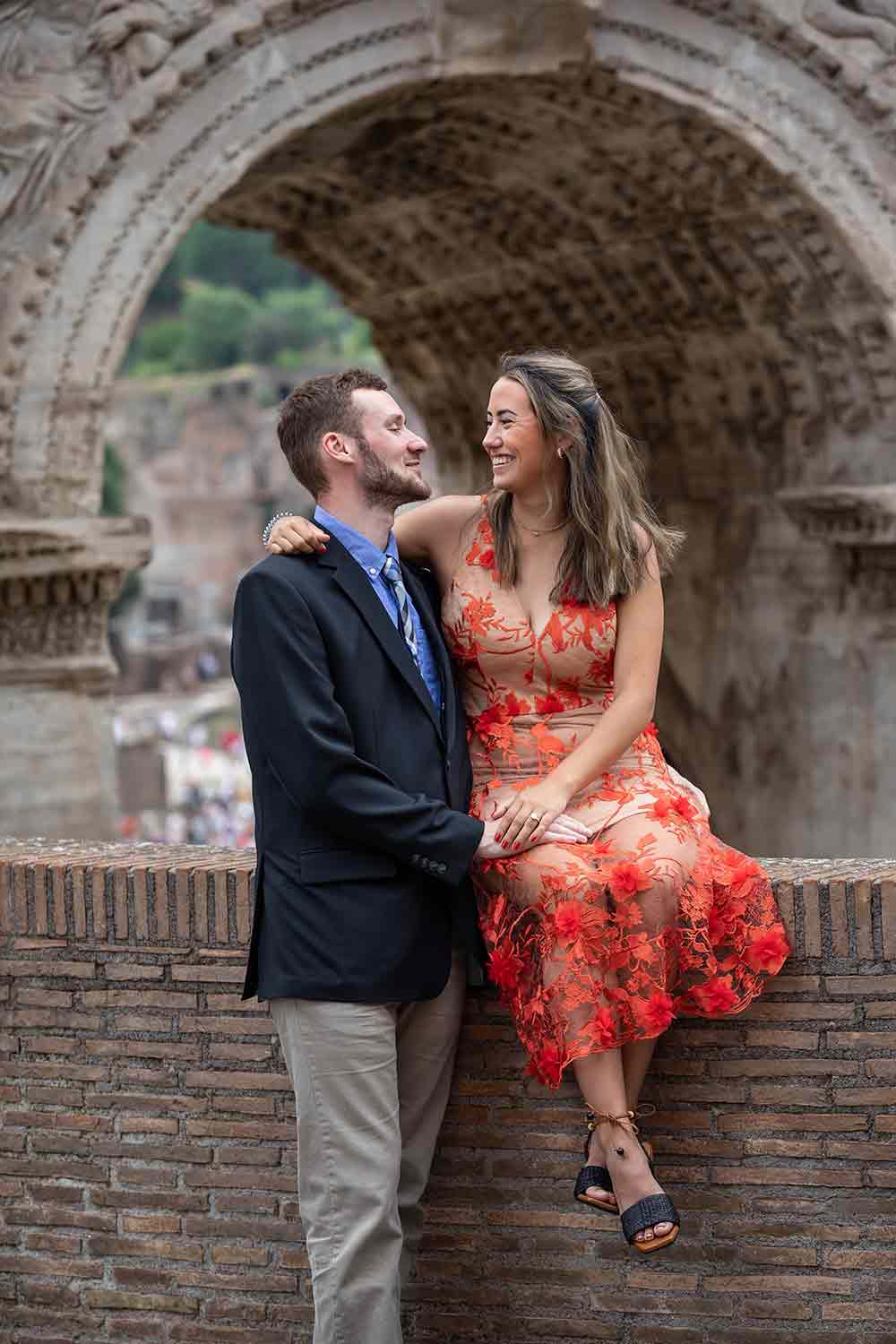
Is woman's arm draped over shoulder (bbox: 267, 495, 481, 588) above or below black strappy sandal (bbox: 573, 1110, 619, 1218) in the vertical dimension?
above

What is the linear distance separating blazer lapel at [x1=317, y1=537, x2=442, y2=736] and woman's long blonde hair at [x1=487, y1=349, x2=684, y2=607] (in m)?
0.38

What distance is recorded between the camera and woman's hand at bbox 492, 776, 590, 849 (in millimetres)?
3695

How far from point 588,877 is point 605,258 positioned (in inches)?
334

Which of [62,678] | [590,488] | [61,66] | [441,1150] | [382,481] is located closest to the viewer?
[382,481]

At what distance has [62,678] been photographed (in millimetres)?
8930

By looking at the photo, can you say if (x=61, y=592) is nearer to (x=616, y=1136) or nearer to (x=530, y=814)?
(x=530, y=814)

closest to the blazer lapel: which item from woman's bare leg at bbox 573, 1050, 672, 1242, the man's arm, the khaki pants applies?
the man's arm

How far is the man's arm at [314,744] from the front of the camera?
3510 mm

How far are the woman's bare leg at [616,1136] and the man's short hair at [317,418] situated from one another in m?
1.25

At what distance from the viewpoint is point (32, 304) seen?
8.26 meters

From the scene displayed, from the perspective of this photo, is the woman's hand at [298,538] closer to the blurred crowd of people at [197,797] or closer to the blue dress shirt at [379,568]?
the blue dress shirt at [379,568]

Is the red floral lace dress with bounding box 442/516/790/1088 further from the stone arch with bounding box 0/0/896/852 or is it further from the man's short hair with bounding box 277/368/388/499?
the stone arch with bounding box 0/0/896/852

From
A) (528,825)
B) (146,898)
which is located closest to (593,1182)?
(528,825)

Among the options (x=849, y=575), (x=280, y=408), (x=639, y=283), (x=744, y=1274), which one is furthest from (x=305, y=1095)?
(x=639, y=283)
